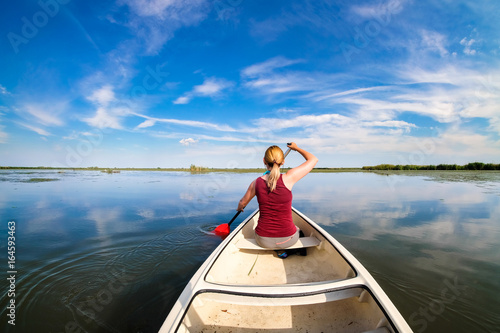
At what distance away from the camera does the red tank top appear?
10.0ft

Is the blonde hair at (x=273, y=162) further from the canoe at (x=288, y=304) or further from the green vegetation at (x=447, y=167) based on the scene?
the green vegetation at (x=447, y=167)

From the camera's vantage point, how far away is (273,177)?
295 cm

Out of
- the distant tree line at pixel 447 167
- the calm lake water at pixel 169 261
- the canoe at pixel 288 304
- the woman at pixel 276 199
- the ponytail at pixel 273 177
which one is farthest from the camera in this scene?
the distant tree line at pixel 447 167

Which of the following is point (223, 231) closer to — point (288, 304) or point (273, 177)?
point (273, 177)

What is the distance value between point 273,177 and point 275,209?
0.56 metres

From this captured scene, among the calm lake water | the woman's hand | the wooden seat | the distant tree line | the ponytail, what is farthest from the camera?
the distant tree line

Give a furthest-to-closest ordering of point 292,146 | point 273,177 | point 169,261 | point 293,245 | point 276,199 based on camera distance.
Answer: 1. point 169,261
2. point 292,146
3. point 293,245
4. point 276,199
5. point 273,177

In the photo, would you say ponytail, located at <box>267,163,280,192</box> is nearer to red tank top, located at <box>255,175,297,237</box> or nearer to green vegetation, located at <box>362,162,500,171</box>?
red tank top, located at <box>255,175,297,237</box>

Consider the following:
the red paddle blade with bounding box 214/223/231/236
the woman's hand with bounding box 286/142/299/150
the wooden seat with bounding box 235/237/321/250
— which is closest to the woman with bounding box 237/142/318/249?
the wooden seat with bounding box 235/237/321/250

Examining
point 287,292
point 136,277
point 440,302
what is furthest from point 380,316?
point 136,277

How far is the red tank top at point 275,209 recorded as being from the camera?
10.0 ft

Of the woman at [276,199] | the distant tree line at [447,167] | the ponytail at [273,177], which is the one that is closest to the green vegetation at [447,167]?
the distant tree line at [447,167]

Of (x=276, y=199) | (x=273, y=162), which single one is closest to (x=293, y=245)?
(x=276, y=199)

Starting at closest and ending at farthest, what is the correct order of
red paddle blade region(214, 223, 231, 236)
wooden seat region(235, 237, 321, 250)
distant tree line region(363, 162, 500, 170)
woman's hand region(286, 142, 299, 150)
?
1. wooden seat region(235, 237, 321, 250)
2. woman's hand region(286, 142, 299, 150)
3. red paddle blade region(214, 223, 231, 236)
4. distant tree line region(363, 162, 500, 170)
